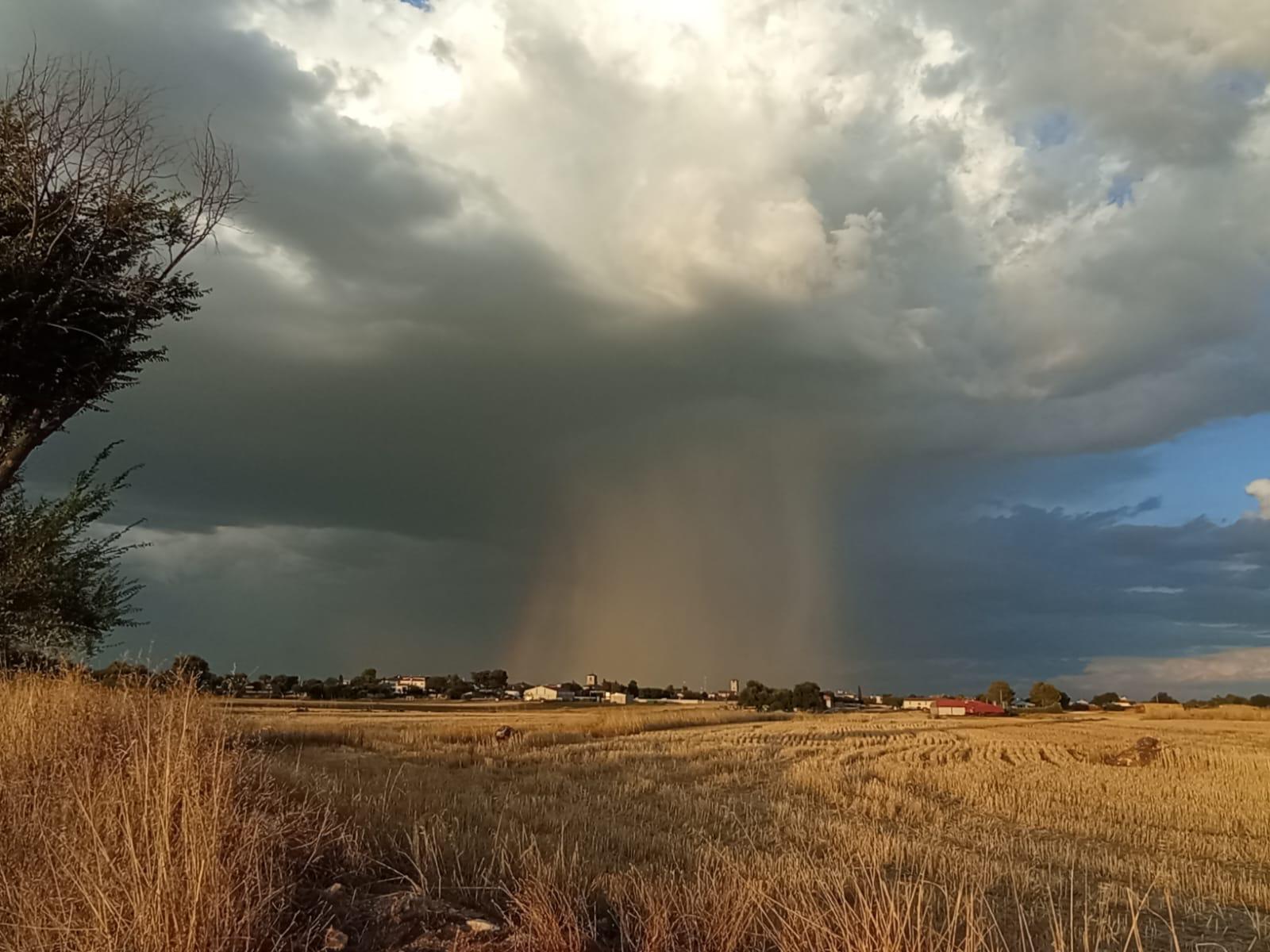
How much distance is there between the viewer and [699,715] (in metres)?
64.2

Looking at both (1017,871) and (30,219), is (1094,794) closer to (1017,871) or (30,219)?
(1017,871)

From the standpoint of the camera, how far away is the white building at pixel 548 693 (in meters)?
139

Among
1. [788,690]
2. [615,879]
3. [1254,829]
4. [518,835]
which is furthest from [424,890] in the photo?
[788,690]

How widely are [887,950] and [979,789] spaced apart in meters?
19.6

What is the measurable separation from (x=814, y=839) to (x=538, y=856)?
22.3 feet

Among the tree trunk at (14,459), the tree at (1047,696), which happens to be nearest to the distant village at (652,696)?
the tree at (1047,696)

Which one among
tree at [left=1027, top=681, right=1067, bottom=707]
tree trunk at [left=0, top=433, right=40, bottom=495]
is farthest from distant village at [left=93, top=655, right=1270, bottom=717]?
tree trunk at [left=0, top=433, right=40, bottom=495]

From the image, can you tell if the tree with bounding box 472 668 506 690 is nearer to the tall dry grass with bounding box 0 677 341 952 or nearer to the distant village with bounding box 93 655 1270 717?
the distant village with bounding box 93 655 1270 717

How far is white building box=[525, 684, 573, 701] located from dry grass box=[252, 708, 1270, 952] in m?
105

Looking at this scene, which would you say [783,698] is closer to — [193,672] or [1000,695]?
[1000,695]

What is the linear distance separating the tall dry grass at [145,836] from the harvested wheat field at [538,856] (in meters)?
0.02

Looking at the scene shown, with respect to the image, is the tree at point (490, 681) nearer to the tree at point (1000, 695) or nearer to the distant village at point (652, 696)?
the distant village at point (652, 696)

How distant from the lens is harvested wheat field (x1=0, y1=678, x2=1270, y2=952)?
544 cm

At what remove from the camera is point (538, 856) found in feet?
24.9
